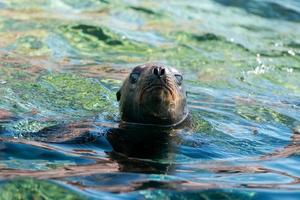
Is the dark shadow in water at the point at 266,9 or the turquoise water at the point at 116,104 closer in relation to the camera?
the turquoise water at the point at 116,104

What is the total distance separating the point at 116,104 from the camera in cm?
797

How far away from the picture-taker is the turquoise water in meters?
4.86

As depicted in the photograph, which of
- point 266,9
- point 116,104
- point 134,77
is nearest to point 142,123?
point 134,77

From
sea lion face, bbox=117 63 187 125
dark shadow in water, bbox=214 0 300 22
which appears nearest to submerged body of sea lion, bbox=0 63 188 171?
sea lion face, bbox=117 63 187 125

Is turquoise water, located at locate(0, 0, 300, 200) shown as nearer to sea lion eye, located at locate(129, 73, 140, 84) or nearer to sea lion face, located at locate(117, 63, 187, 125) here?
sea lion face, located at locate(117, 63, 187, 125)

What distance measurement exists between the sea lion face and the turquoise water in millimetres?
182

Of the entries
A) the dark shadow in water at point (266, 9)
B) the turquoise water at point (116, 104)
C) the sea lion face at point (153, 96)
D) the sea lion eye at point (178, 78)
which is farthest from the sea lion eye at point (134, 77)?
the dark shadow in water at point (266, 9)

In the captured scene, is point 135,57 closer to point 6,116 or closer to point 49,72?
point 49,72

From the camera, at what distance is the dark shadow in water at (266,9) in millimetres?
13570

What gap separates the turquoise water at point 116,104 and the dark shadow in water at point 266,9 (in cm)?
2

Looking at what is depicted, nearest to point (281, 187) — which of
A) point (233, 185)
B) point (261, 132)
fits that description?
point (233, 185)

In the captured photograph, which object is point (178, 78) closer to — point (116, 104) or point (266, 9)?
point (116, 104)

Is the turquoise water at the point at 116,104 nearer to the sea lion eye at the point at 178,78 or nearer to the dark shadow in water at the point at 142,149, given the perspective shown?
the dark shadow in water at the point at 142,149

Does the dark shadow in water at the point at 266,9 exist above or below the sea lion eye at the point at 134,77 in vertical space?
above
